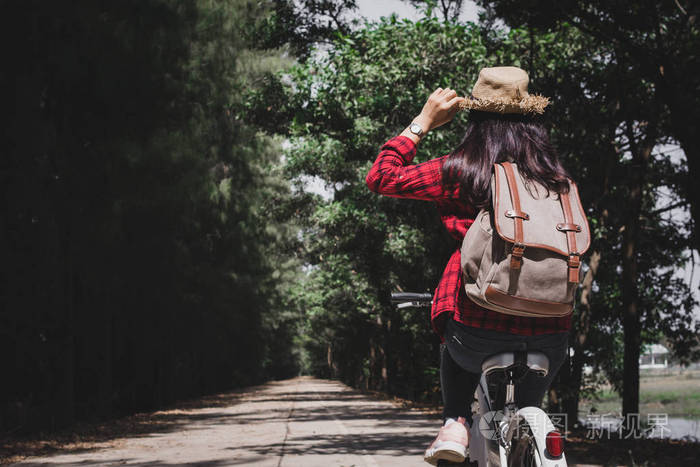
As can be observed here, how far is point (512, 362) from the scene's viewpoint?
8.80ft

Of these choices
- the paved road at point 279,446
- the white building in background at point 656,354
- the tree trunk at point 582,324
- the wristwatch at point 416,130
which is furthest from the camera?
the white building in background at point 656,354

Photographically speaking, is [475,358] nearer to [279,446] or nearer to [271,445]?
[279,446]

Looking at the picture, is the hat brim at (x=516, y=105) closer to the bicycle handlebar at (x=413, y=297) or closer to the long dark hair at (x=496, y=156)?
Answer: the long dark hair at (x=496, y=156)

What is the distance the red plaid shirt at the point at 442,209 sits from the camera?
8.91ft

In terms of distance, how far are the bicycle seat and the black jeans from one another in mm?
19

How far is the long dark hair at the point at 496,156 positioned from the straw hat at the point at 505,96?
6 centimetres

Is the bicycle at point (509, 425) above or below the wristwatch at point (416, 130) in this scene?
below

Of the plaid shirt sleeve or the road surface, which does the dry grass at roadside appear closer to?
the road surface

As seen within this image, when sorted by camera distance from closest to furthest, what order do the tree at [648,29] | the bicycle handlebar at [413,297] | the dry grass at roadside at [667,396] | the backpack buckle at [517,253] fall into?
1. the backpack buckle at [517,253]
2. the bicycle handlebar at [413,297]
3. the tree at [648,29]
4. the dry grass at roadside at [667,396]

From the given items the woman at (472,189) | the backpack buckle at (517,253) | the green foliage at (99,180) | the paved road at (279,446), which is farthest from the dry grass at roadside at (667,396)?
the backpack buckle at (517,253)

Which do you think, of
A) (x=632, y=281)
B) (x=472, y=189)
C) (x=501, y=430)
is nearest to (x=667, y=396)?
(x=632, y=281)

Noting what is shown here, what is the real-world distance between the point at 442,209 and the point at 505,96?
1.56ft

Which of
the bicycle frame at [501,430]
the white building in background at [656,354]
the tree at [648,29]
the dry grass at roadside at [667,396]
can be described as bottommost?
the dry grass at roadside at [667,396]

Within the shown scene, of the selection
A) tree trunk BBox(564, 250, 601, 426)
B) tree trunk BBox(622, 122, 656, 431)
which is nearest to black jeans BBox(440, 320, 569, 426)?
tree trunk BBox(622, 122, 656, 431)
